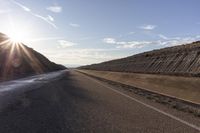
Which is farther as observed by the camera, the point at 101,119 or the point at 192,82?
the point at 192,82

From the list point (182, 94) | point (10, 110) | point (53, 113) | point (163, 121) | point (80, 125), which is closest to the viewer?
point (80, 125)

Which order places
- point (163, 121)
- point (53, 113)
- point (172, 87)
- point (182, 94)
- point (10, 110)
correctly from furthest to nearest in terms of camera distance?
point (172, 87) < point (182, 94) < point (10, 110) < point (53, 113) < point (163, 121)

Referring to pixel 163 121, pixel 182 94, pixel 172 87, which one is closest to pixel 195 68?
pixel 172 87

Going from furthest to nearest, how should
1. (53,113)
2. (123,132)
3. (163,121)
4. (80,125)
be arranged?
(53,113) < (163,121) < (80,125) < (123,132)

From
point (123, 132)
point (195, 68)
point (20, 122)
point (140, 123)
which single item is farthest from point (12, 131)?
point (195, 68)

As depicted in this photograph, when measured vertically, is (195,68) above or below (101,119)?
above

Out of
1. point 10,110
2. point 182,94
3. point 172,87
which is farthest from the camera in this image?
point 172,87

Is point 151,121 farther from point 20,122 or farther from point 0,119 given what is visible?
point 0,119

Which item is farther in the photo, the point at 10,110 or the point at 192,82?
the point at 192,82

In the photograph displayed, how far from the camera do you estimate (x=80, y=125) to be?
9359mm

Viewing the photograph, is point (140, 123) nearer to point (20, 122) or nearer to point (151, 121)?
point (151, 121)

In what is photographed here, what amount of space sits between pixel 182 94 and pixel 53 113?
33.3ft

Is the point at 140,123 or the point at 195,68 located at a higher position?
the point at 195,68

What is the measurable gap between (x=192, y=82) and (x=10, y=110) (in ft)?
40.0
